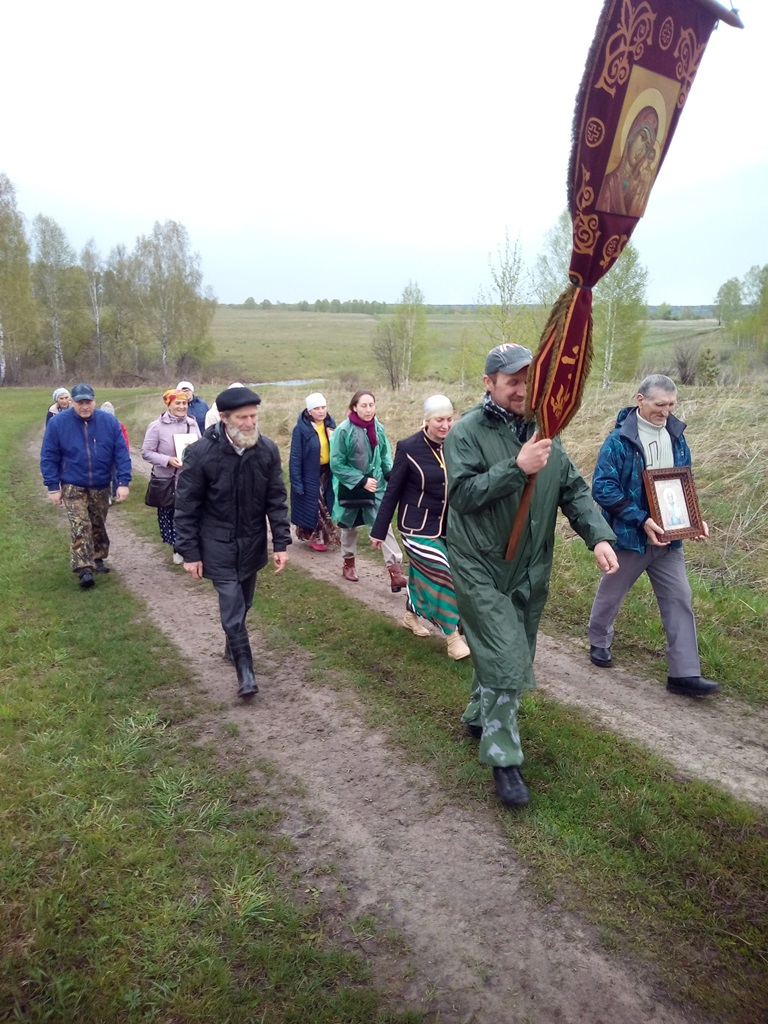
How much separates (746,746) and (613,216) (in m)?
3.39

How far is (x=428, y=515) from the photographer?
5887 mm

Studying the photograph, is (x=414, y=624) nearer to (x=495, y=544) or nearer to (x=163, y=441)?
(x=495, y=544)

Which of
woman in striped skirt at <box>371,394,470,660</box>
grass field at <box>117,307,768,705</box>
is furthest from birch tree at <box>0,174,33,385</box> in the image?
woman in striped skirt at <box>371,394,470,660</box>

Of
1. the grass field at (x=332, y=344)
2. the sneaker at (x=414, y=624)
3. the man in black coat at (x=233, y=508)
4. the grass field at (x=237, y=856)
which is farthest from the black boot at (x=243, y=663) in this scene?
the grass field at (x=332, y=344)

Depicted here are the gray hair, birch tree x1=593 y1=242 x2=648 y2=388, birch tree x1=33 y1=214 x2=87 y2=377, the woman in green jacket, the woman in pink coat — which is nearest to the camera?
the gray hair

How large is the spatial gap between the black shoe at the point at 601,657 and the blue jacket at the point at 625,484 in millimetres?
980

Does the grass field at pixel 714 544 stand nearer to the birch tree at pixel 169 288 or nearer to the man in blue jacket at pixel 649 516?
the man in blue jacket at pixel 649 516

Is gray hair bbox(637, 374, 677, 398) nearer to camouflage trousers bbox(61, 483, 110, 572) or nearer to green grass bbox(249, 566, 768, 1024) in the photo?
green grass bbox(249, 566, 768, 1024)

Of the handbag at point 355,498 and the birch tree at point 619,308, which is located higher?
the birch tree at point 619,308

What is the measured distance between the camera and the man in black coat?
4887 mm

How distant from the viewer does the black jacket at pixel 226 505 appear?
490cm

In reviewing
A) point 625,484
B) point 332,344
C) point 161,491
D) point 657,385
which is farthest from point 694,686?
point 332,344

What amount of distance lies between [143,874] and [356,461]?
5088 mm

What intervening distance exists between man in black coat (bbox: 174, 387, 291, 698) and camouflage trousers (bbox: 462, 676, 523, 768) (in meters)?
1.97
